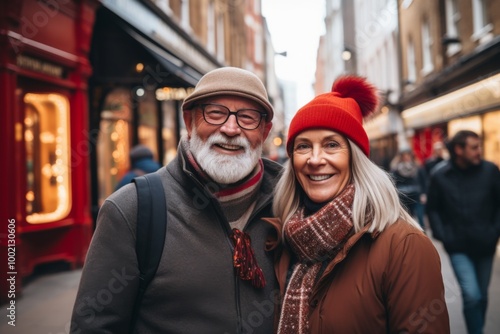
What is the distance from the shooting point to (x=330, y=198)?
2232 millimetres

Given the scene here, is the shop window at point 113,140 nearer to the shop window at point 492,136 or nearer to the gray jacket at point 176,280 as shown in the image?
the gray jacket at point 176,280

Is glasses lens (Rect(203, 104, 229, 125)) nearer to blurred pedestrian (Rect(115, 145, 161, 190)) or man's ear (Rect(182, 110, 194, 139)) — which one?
man's ear (Rect(182, 110, 194, 139))

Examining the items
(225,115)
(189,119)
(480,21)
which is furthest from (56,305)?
(480,21)

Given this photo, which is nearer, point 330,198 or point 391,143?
point 330,198

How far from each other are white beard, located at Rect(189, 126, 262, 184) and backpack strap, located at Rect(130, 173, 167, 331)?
0.28m

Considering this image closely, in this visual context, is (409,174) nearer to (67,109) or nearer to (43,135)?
(67,109)

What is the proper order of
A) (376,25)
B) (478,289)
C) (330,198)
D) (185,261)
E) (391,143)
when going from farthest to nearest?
(376,25)
(391,143)
(478,289)
(330,198)
(185,261)

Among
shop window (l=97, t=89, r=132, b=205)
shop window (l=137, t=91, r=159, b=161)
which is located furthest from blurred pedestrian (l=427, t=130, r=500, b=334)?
shop window (l=137, t=91, r=159, b=161)

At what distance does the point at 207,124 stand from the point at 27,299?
17.0 feet

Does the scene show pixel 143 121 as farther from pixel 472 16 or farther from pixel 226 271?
pixel 226 271

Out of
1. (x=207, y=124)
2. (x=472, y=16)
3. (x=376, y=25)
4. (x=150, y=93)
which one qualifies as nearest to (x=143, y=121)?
(x=150, y=93)

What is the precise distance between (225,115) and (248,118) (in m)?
0.12

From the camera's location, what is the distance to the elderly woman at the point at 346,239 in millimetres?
1883

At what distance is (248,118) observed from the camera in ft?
7.70
